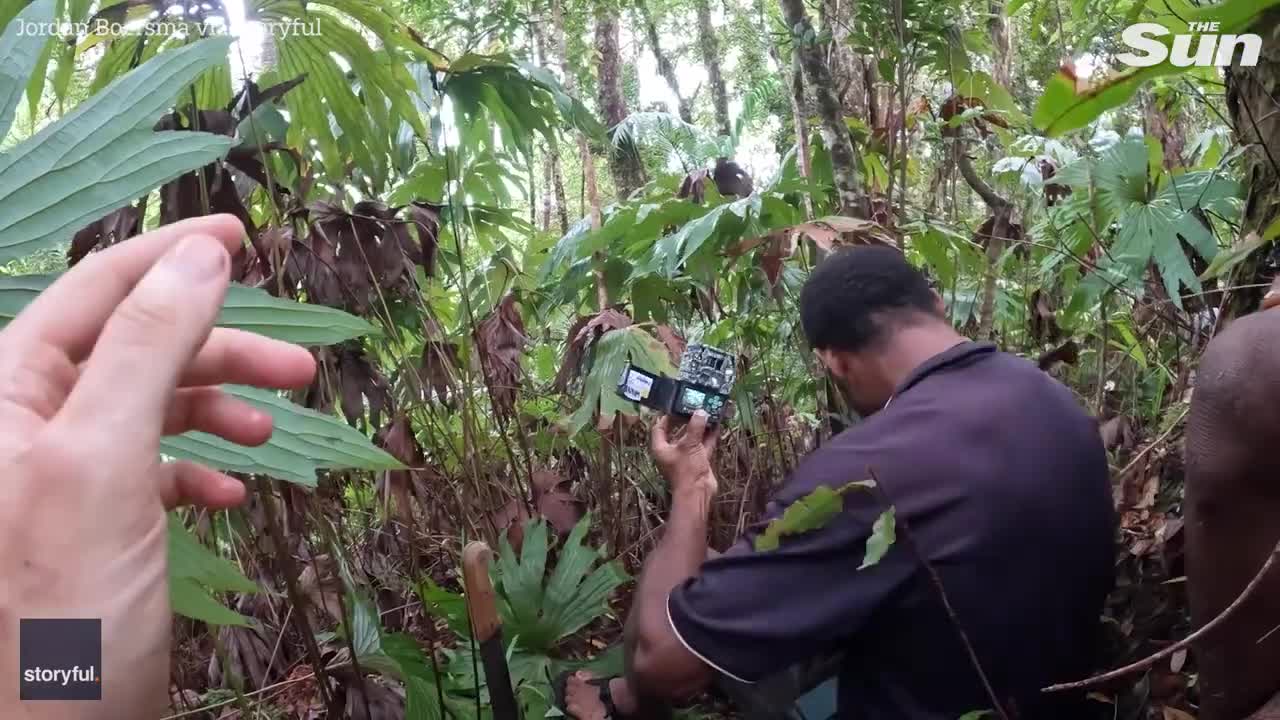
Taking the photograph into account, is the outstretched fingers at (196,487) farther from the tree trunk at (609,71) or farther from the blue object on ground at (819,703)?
the tree trunk at (609,71)

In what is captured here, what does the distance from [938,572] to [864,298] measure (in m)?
0.44

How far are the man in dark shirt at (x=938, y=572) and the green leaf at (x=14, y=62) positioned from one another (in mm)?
858

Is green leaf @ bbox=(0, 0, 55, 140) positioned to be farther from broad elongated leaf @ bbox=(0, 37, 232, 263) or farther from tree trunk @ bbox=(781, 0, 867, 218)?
tree trunk @ bbox=(781, 0, 867, 218)

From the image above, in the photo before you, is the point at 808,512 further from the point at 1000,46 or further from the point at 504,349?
the point at 1000,46

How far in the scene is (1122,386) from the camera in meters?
2.00

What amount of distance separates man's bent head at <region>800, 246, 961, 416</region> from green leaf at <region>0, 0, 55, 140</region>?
1021 millimetres

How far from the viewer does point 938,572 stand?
985 mm

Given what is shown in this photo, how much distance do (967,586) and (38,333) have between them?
37.9 inches

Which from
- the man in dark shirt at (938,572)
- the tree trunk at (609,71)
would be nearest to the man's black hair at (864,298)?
the man in dark shirt at (938,572)

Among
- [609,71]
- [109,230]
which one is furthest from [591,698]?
[609,71]

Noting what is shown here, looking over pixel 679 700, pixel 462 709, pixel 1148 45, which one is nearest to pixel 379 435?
pixel 462 709

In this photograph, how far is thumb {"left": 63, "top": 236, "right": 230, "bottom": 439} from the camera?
14.3 inches

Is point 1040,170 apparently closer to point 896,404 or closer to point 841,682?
point 896,404

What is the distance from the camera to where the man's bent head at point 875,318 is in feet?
4.11
